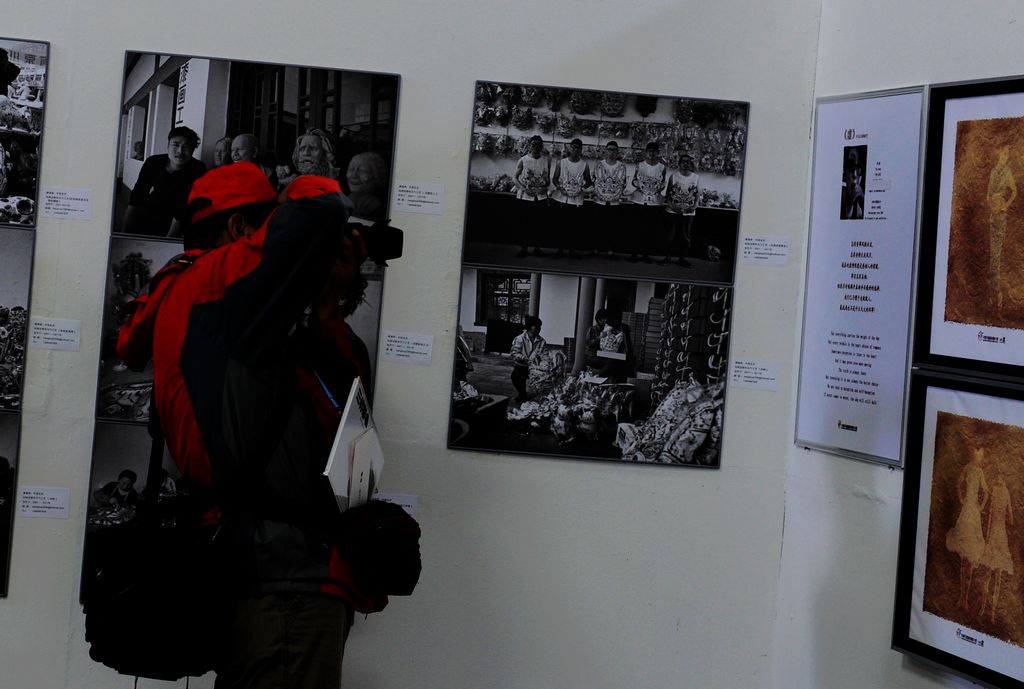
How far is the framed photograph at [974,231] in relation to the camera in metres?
1.93

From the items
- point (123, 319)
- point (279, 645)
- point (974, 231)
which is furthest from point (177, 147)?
point (974, 231)

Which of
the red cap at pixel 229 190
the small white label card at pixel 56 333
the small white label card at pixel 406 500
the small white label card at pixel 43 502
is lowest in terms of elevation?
the small white label card at pixel 43 502

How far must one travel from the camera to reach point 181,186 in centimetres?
241

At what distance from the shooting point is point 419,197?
248cm

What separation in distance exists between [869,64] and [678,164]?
1.77ft

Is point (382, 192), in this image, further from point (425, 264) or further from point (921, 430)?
point (921, 430)

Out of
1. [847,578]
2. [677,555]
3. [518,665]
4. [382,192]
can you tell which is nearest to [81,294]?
[382,192]

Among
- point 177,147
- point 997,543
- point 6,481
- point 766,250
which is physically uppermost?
point 177,147

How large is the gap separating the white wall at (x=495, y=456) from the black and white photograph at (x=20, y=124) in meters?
0.04

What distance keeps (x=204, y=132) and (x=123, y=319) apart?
1.76ft

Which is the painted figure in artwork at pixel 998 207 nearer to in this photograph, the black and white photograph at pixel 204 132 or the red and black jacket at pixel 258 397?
the red and black jacket at pixel 258 397

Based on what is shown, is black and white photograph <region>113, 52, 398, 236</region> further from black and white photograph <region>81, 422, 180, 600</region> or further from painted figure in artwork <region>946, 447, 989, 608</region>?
painted figure in artwork <region>946, 447, 989, 608</region>

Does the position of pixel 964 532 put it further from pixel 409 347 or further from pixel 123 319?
pixel 123 319

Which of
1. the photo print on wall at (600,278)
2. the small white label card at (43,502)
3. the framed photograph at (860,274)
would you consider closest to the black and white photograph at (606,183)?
Result: the photo print on wall at (600,278)
